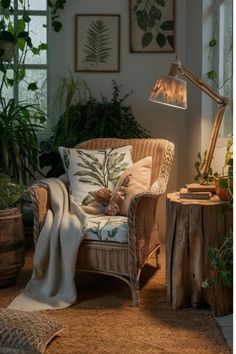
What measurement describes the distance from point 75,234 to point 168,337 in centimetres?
84

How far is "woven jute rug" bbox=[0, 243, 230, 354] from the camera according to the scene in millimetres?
2896

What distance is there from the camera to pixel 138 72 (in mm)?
5117

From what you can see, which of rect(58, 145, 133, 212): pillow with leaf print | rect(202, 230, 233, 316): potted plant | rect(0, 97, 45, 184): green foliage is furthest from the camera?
rect(0, 97, 45, 184): green foliage

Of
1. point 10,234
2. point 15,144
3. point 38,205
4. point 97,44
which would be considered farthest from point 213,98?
point 97,44

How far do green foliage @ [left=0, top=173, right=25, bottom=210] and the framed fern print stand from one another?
1548 mm

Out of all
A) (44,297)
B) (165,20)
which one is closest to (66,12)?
(165,20)

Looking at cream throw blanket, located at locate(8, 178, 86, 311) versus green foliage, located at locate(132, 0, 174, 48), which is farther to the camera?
green foliage, located at locate(132, 0, 174, 48)

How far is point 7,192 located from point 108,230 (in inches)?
27.8

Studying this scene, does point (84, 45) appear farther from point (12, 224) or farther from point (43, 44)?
point (12, 224)

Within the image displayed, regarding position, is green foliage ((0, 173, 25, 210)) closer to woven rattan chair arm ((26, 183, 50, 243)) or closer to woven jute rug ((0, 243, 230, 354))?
woven rattan chair arm ((26, 183, 50, 243))

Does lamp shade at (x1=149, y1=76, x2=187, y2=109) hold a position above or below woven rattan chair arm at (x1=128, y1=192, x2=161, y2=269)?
above

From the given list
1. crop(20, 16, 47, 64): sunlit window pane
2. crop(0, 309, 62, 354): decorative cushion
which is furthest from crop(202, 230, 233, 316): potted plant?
crop(20, 16, 47, 64): sunlit window pane

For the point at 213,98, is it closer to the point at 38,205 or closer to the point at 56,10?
the point at 38,205

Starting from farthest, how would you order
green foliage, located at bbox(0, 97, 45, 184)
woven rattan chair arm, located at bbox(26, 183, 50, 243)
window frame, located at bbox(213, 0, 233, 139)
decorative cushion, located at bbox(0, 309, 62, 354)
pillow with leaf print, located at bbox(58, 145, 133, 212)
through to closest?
green foliage, located at bbox(0, 97, 45, 184)
window frame, located at bbox(213, 0, 233, 139)
pillow with leaf print, located at bbox(58, 145, 133, 212)
woven rattan chair arm, located at bbox(26, 183, 50, 243)
decorative cushion, located at bbox(0, 309, 62, 354)
